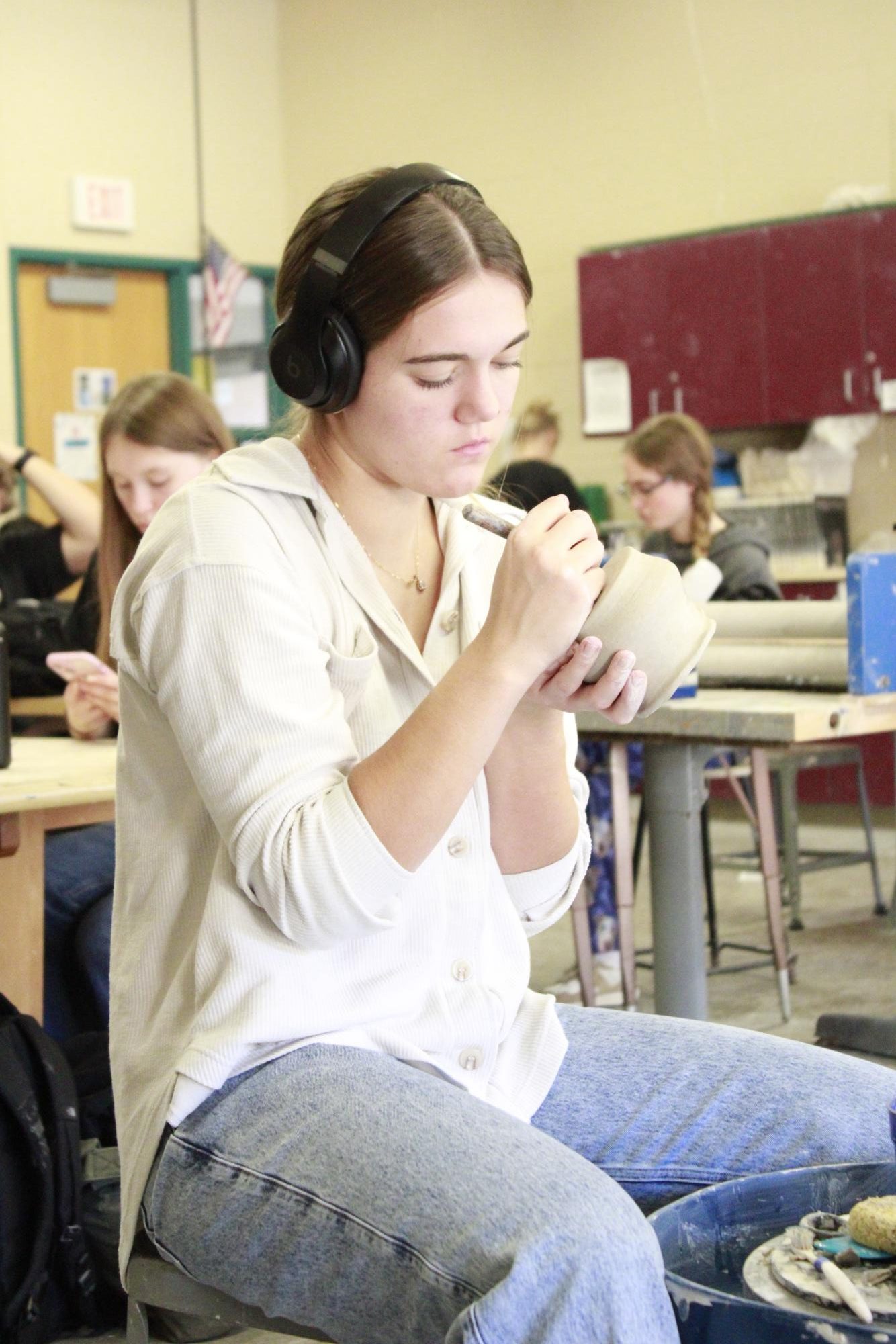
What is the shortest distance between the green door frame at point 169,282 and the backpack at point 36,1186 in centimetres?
539

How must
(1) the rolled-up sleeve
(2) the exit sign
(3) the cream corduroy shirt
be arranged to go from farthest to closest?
1. (2) the exit sign
2. (1) the rolled-up sleeve
3. (3) the cream corduroy shirt

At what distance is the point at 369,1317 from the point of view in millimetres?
972

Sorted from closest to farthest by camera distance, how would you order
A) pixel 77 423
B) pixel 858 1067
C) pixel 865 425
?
1. pixel 858 1067
2. pixel 865 425
3. pixel 77 423

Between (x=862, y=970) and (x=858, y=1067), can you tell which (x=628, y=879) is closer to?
(x=862, y=970)

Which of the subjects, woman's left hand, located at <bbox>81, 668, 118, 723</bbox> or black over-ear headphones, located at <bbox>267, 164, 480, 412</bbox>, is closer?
black over-ear headphones, located at <bbox>267, 164, 480, 412</bbox>

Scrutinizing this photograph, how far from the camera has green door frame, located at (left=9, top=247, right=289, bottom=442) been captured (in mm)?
7109

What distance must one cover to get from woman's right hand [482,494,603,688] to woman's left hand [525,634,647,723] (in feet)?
0.13

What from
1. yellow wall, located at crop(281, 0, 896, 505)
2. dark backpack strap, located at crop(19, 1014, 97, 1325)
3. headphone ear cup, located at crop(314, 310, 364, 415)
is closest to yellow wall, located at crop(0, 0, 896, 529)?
yellow wall, located at crop(281, 0, 896, 505)

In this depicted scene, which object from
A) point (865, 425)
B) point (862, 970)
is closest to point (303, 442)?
point (862, 970)

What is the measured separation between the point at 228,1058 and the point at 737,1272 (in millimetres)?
361

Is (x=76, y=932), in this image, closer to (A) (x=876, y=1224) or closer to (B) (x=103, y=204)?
(A) (x=876, y=1224)

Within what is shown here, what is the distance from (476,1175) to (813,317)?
5.62 m

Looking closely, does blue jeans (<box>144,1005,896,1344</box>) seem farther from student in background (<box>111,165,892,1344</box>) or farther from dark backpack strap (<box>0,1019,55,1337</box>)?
dark backpack strap (<box>0,1019,55,1337</box>)

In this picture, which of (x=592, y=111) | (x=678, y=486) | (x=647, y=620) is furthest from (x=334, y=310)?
(x=592, y=111)
